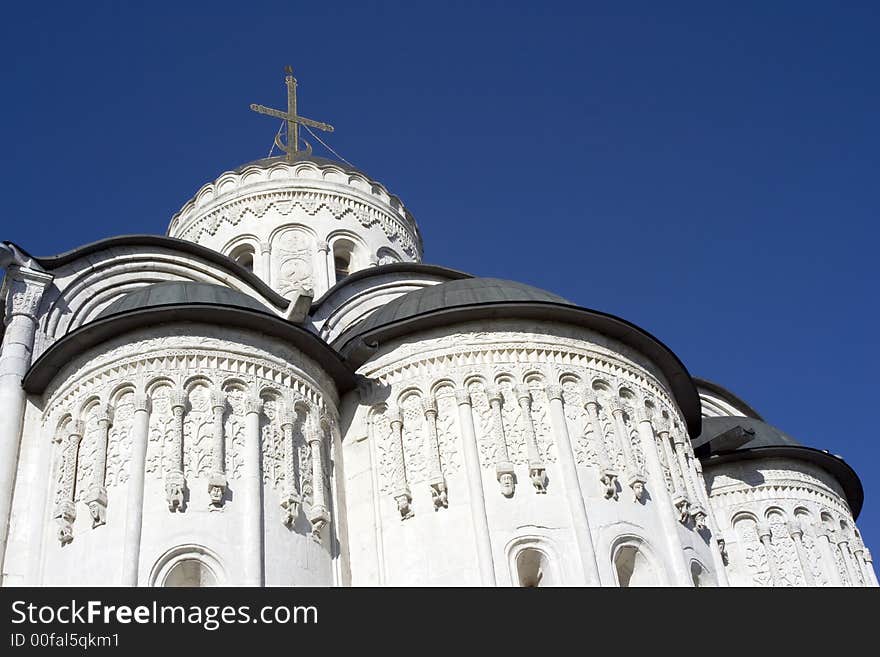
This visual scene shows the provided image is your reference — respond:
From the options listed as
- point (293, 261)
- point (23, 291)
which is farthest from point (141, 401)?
point (293, 261)

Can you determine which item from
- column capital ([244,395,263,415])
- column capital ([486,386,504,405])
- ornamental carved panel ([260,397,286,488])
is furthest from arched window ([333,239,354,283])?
column capital ([244,395,263,415])

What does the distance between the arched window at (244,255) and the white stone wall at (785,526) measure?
348 inches

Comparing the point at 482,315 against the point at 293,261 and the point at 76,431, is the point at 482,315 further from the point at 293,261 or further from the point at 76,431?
the point at 293,261

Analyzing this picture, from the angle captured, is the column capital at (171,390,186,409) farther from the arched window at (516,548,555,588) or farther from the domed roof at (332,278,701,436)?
the arched window at (516,548,555,588)

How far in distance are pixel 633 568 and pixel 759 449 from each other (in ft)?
15.7

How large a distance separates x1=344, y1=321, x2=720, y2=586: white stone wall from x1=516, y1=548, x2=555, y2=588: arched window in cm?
4

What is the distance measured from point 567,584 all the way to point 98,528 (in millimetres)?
4624

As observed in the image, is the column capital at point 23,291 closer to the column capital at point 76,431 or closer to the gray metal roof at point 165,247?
the gray metal roof at point 165,247

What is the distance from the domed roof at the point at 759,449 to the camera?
52.6 feet

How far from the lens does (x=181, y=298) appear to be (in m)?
12.6

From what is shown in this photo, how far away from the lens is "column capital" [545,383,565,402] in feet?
42.1
